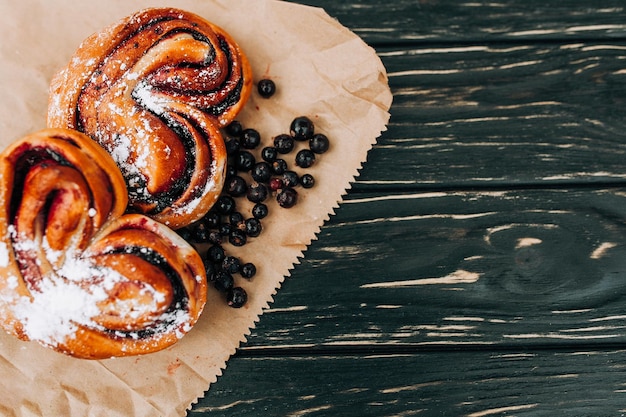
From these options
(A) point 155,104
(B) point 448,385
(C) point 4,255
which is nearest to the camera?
(C) point 4,255

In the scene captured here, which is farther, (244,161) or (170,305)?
(244,161)

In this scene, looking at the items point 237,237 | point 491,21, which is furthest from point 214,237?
point 491,21

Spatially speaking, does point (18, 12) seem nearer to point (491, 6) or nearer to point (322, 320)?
point (322, 320)

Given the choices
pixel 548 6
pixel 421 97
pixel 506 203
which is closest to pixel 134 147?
pixel 421 97

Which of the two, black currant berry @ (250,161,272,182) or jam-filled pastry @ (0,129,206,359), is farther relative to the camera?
black currant berry @ (250,161,272,182)

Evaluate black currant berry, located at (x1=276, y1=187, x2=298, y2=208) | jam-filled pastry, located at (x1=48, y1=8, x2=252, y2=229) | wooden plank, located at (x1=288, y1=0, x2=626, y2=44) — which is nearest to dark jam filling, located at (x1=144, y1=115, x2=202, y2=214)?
jam-filled pastry, located at (x1=48, y1=8, x2=252, y2=229)

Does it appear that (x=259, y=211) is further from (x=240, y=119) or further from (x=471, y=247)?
(x=471, y=247)

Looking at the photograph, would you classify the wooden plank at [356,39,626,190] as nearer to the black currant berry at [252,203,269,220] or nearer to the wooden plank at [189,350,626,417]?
the black currant berry at [252,203,269,220]
